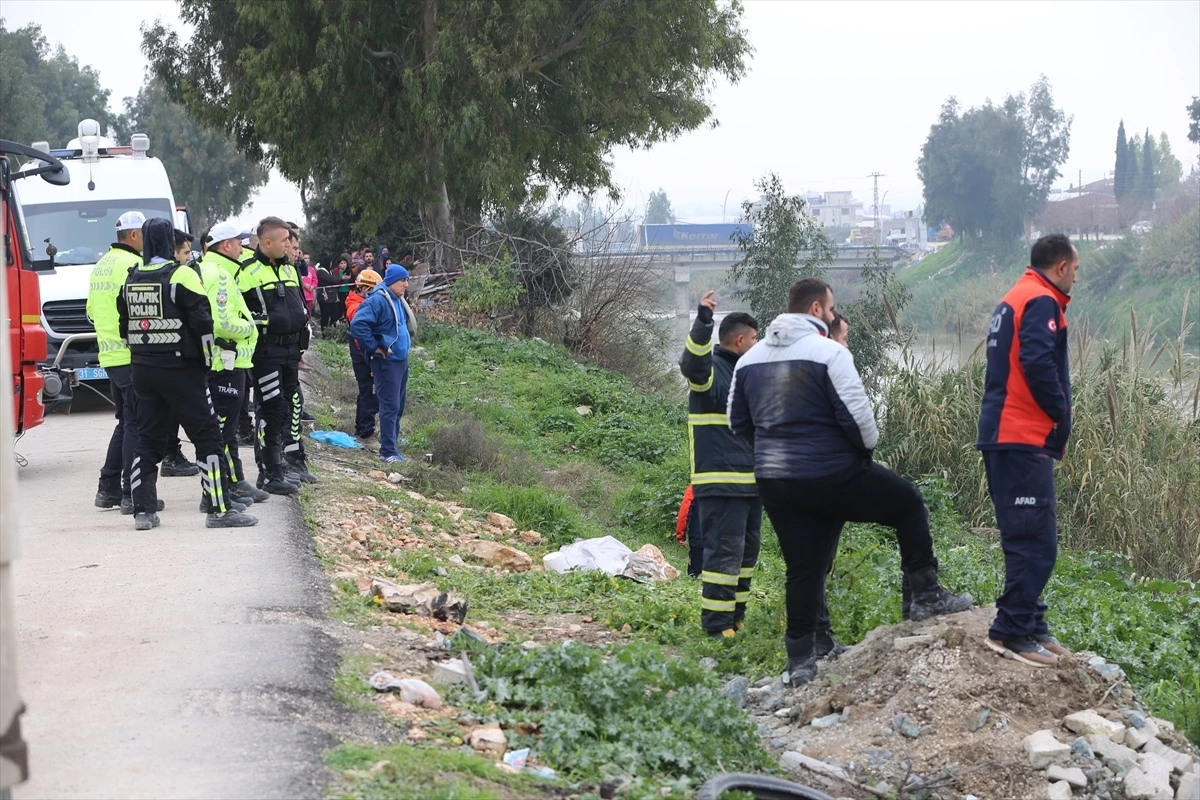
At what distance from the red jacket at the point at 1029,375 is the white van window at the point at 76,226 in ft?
44.9

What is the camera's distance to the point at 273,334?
1002 centimetres

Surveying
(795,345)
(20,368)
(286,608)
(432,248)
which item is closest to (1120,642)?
(795,345)

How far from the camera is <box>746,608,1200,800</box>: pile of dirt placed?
561cm

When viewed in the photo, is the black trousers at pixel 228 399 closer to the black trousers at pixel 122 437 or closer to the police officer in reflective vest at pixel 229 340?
the police officer in reflective vest at pixel 229 340

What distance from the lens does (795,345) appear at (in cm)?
626

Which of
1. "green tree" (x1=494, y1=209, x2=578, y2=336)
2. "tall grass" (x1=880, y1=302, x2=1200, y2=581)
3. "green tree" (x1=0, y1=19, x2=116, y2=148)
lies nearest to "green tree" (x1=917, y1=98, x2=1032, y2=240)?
"green tree" (x1=0, y1=19, x2=116, y2=148)

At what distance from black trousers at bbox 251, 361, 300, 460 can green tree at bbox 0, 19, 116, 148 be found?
48.8 meters

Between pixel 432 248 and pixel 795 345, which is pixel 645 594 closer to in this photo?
pixel 795 345

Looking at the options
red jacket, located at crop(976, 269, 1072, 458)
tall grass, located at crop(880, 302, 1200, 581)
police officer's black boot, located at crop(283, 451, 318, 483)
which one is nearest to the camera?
red jacket, located at crop(976, 269, 1072, 458)

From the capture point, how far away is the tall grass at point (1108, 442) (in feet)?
40.9

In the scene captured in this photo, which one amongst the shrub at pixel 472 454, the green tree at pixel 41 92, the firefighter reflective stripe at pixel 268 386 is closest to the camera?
the firefighter reflective stripe at pixel 268 386

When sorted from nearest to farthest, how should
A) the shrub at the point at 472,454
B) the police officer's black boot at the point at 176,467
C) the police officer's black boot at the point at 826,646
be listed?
the police officer's black boot at the point at 826,646
the police officer's black boot at the point at 176,467
the shrub at the point at 472,454

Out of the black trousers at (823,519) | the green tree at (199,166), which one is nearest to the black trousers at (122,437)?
the black trousers at (823,519)

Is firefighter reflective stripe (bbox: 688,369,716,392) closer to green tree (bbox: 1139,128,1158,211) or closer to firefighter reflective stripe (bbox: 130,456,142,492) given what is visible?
firefighter reflective stripe (bbox: 130,456,142,492)
